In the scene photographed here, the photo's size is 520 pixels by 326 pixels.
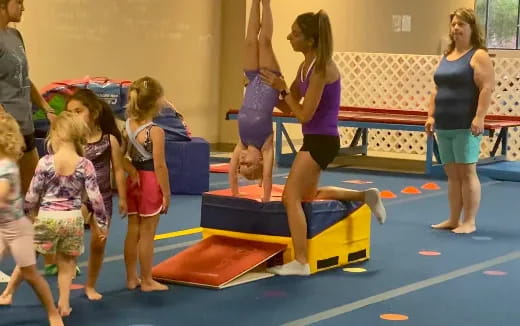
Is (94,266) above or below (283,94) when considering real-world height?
below

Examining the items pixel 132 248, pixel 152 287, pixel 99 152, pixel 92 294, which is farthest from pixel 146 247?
pixel 99 152

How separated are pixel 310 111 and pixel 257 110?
0.96 feet

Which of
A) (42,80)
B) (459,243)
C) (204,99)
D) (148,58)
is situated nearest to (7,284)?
(459,243)

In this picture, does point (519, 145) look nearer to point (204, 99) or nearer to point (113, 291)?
point (204, 99)

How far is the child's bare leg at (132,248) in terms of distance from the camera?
4.97 metres

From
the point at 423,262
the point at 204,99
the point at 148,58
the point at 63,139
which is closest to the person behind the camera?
the point at 63,139

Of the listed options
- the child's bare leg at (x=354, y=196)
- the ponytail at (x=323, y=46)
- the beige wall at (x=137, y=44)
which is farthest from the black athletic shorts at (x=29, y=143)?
the beige wall at (x=137, y=44)

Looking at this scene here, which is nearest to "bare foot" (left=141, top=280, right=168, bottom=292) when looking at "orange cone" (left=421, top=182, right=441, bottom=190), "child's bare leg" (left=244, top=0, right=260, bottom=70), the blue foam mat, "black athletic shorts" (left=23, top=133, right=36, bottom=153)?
the blue foam mat

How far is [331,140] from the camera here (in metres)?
5.43

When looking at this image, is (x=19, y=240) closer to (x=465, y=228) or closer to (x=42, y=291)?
(x=42, y=291)

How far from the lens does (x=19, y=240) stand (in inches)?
160

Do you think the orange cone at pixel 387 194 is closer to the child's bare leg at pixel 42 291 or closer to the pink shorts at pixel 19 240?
the child's bare leg at pixel 42 291

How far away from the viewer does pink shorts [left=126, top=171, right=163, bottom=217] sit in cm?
492

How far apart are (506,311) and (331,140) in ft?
4.40
